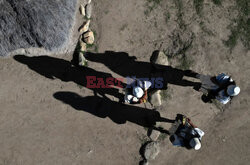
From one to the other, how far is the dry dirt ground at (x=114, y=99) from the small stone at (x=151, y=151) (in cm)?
23

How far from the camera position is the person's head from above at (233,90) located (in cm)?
659

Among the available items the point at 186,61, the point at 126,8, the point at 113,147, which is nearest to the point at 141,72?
the point at 186,61

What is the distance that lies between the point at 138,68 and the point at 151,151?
2974mm

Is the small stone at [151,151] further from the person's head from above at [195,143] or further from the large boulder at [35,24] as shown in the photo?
the large boulder at [35,24]

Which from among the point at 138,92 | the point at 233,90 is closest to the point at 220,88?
the point at 233,90

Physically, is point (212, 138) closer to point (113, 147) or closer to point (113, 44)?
point (113, 147)

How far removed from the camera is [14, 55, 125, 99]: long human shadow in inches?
318

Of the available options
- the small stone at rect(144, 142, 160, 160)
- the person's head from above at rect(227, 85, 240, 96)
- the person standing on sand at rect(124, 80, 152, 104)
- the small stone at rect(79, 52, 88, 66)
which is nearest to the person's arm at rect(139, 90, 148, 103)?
the person standing on sand at rect(124, 80, 152, 104)

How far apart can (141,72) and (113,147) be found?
284 centimetres

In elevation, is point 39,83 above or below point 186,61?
below

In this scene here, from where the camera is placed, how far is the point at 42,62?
809cm

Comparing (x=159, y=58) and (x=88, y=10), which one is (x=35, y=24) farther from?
(x=159, y=58)

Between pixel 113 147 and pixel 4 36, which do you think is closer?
pixel 4 36

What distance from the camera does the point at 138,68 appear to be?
8.23 metres
